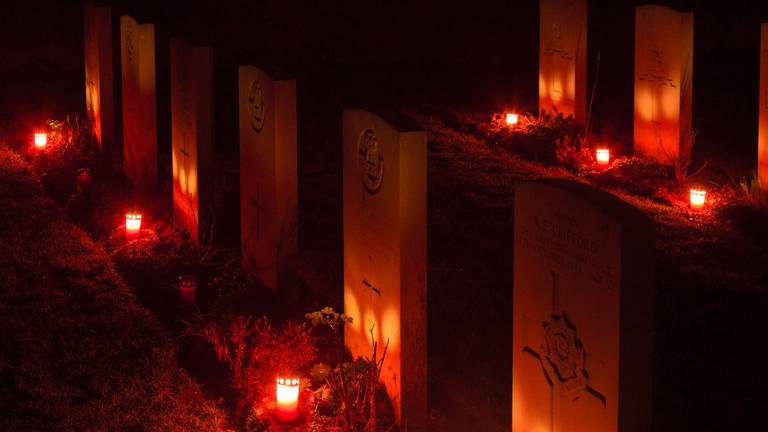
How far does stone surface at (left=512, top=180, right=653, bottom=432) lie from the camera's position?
14.5ft

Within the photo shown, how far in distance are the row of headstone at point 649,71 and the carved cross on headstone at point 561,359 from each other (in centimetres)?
643

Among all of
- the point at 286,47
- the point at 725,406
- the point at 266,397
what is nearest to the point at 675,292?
the point at 725,406

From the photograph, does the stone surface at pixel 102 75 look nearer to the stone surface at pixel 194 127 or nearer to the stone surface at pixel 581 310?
the stone surface at pixel 194 127

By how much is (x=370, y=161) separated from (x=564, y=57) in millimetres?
6622

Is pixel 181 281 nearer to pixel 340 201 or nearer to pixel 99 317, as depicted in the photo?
pixel 99 317

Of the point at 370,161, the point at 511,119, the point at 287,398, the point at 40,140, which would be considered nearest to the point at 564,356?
the point at 287,398

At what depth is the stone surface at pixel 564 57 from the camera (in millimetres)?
12117

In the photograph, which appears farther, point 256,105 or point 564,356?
point 256,105

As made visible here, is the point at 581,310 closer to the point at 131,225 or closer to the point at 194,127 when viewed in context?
the point at 194,127

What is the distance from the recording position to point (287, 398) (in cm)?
597

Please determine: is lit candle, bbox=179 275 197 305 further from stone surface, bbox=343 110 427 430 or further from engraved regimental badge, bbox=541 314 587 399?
engraved regimental badge, bbox=541 314 587 399

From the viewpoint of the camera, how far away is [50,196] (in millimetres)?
10273

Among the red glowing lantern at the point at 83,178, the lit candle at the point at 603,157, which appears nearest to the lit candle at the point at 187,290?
the red glowing lantern at the point at 83,178

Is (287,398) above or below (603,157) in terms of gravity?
below
